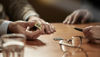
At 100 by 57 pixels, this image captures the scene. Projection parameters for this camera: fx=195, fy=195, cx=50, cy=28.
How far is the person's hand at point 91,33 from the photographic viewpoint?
46.8 inches

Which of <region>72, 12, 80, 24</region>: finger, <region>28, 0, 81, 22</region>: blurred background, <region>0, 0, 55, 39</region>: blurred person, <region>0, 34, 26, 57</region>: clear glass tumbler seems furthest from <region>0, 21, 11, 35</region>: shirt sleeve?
<region>28, 0, 81, 22</region>: blurred background

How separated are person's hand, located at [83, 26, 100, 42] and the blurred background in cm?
152

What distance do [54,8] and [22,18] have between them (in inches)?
37.5

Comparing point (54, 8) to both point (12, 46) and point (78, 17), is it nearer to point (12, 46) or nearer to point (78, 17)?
point (78, 17)

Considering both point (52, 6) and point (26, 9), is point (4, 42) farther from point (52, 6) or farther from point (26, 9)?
point (52, 6)

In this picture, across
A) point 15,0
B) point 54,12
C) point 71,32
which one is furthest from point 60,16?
point 71,32

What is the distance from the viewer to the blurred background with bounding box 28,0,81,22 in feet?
9.05

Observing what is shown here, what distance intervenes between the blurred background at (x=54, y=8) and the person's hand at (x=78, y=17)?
0.87 metres

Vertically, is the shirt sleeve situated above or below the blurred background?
below

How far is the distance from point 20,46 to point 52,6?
2013 millimetres

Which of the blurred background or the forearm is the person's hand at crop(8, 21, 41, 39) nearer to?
the forearm

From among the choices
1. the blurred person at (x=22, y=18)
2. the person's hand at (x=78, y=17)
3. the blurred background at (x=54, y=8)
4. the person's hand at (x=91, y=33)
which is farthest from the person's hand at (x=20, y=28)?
the blurred background at (x=54, y=8)

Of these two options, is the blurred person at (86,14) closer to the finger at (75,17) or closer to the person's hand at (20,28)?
the finger at (75,17)

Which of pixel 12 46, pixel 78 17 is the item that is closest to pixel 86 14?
pixel 78 17
